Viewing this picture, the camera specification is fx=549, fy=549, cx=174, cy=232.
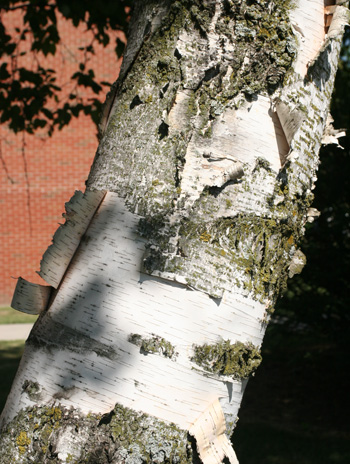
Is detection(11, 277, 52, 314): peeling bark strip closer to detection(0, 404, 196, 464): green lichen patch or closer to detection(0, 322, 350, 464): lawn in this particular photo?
detection(0, 404, 196, 464): green lichen patch

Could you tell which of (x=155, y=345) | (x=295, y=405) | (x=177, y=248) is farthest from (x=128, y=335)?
(x=295, y=405)

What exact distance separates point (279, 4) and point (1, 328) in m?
10.2

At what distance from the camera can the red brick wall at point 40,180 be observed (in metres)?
12.1

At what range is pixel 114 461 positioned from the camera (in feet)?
3.88

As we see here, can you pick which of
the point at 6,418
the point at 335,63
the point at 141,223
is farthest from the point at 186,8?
the point at 6,418

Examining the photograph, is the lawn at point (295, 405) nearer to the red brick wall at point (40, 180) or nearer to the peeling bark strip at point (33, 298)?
the peeling bark strip at point (33, 298)

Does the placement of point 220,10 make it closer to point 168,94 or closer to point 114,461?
point 168,94

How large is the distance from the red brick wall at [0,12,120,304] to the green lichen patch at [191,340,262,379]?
1116 cm

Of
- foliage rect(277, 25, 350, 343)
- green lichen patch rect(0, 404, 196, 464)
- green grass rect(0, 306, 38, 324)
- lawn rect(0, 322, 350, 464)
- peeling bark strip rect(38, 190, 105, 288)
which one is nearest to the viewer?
green lichen patch rect(0, 404, 196, 464)

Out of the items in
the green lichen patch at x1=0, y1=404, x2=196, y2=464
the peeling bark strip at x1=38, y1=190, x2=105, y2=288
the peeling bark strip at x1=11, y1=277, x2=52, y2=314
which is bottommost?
the green lichen patch at x1=0, y1=404, x2=196, y2=464

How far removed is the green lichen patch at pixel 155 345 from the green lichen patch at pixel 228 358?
0.18ft

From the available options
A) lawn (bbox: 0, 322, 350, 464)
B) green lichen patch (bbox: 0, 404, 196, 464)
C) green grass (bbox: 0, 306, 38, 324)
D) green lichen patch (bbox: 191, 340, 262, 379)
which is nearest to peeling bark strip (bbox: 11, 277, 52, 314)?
green lichen patch (bbox: 0, 404, 196, 464)

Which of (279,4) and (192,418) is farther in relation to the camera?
(279,4)

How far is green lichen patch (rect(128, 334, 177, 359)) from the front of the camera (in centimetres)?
120
